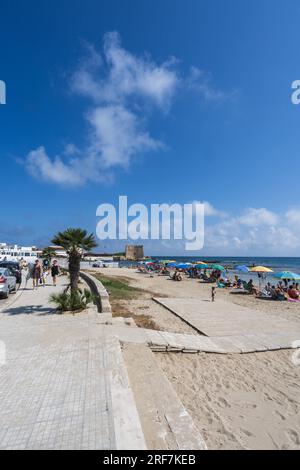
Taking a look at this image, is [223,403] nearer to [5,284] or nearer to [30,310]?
[30,310]

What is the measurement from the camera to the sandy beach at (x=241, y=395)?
12.4 feet

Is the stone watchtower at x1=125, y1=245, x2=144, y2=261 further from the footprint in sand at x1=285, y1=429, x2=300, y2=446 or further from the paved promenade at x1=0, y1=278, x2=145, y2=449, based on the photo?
the footprint in sand at x1=285, y1=429, x2=300, y2=446

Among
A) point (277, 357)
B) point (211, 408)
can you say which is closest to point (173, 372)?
point (211, 408)

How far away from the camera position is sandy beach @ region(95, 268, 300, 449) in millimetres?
3777

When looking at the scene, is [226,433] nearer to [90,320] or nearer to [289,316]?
[90,320]

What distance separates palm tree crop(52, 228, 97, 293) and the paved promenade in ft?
9.80

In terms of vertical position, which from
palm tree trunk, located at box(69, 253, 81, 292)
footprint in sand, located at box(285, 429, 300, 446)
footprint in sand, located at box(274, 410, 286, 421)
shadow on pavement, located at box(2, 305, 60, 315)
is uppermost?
palm tree trunk, located at box(69, 253, 81, 292)

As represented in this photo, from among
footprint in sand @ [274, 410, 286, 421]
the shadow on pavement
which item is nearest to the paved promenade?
the shadow on pavement

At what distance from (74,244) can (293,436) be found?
8217mm

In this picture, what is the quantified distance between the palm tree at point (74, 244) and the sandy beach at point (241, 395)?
202 inches

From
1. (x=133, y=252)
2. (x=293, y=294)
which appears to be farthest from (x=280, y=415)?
(x=133, y=252)

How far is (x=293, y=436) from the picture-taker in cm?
386

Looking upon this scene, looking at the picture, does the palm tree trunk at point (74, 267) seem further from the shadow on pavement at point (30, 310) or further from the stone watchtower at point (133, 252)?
the stone watchtower at point (133, 252)
